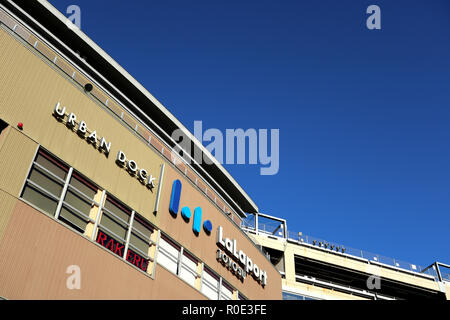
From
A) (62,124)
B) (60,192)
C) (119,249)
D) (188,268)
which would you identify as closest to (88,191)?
(60,192)

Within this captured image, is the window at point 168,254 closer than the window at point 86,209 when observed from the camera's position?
No

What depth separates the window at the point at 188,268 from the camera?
1950cm

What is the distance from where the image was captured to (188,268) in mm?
19875

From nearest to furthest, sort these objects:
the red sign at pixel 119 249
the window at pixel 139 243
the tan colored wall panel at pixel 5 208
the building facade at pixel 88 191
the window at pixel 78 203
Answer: the tan colored wall panel at pixel 5 208 → the building facade at pixel 88 191 → the window at pixel 78 203 → the red sign at pixel 119 249 → the window at pixel 139 243

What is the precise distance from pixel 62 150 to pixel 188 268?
334 inches

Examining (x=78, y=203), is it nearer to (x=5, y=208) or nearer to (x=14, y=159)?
(x=14, y=159)

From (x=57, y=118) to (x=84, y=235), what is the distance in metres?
4.60

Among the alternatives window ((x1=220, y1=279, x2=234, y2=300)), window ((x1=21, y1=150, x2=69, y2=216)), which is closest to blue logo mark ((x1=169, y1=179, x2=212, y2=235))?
window ((x1=220, y1=279, x2=234, y2=300))

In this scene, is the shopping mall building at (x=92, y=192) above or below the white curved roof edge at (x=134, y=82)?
below

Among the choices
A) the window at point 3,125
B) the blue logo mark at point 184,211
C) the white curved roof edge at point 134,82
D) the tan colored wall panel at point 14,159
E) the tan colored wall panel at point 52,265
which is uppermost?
the white curved roof edge at point 134,82

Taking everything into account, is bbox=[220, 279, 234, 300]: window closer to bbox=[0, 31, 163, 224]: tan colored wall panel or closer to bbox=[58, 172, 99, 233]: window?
bbox=[0, 31, 163, 224]: tan colored wall panel

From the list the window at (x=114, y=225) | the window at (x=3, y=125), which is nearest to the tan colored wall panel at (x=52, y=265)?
the window at (x=114, y=225)

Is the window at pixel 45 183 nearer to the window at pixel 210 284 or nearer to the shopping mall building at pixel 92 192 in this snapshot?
the shopping mall building at pixel 92 192

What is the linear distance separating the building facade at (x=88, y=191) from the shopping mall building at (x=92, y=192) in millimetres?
44
